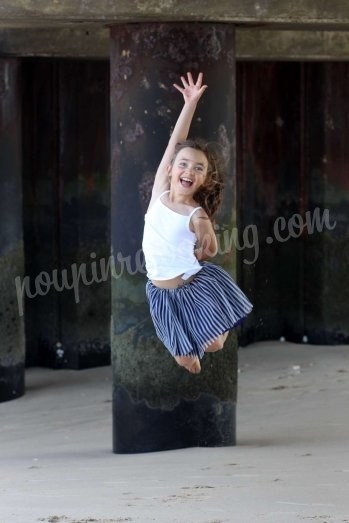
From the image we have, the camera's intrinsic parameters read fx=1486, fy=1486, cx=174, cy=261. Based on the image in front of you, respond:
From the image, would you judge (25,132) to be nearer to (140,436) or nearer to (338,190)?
(338,190)

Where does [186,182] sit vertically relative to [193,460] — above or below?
above

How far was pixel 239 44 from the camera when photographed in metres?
11.2

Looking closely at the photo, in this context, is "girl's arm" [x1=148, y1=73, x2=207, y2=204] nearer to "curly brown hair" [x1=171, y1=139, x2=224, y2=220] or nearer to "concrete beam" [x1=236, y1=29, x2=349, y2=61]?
"curly brown hair" [x1=171, y1=139, x2=224, y2=220]

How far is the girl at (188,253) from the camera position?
23.7 ft

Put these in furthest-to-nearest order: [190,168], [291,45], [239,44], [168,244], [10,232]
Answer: [10,232] < [291,45] < [239,44] < [168,244] < [190,168]

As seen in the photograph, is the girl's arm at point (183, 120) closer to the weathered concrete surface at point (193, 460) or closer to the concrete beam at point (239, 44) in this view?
the weathered concrete surface at point (193, 460)

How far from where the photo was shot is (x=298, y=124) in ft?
45.4

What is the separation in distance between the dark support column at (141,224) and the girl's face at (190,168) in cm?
160

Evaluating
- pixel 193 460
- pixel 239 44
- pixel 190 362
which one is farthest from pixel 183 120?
pixel 239 44

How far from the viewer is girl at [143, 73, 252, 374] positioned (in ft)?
23.7

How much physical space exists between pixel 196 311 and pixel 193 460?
1.35 metres

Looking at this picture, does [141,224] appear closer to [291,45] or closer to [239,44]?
[239,44]

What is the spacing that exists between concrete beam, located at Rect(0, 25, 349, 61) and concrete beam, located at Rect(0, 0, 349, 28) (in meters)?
1.91

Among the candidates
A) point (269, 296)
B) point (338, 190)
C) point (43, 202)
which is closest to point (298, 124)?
point (338, 190)
